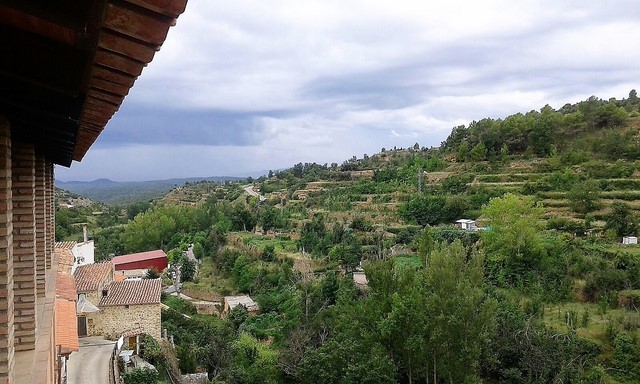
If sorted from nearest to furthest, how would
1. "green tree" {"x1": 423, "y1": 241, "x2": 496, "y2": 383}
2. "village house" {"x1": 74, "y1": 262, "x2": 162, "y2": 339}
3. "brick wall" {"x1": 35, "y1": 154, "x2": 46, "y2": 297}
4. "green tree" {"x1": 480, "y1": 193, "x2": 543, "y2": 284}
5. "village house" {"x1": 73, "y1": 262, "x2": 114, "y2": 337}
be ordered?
"brick wall" {"x1": 35, "y1": 154, "x2": 46, "y2": 297}, "green tree" {"x1": 423, "y1": 241, "x2": 496, "y2": 383}, "village house" {"x1": 73, "y1": 262, "x2": 114, "y2": 337}, "village house" {"x1": 74, "y1": 262, "x2": 162, "y2": 339}, "green tree" {"x1": 480, "y1": 193, "x2": 543, "y2": 284}

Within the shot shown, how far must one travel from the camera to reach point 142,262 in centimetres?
3119

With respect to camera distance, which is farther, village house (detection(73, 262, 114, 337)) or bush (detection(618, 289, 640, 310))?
bush (detection(618, 289, 640, 310))

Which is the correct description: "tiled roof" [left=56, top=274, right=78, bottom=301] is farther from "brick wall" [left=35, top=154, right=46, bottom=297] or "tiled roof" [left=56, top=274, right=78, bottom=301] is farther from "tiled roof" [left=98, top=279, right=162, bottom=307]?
"tiled roof" [left=98, top=279, right=162, bottom=307]

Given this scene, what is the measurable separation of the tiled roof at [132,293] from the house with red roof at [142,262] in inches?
639

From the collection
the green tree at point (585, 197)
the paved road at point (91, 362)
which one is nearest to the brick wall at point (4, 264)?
the paved road at point (91, 362)

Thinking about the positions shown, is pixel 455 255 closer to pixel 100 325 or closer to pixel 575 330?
pixel 575 330

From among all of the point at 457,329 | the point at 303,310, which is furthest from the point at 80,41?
the point at 303,310

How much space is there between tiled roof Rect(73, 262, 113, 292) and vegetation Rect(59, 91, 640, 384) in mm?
3050

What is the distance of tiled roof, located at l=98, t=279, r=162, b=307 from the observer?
1430cm

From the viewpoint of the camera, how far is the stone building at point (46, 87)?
1100mm

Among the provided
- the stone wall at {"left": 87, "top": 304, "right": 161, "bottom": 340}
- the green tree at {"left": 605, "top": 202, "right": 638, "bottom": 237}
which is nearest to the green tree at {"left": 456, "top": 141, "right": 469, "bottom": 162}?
the green tree at {"left": 605, "top": 202, "right": 638, "bottom": 237}

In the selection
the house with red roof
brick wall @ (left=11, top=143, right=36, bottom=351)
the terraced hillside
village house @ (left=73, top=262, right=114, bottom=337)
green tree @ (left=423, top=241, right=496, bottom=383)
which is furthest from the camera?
the house with red roof

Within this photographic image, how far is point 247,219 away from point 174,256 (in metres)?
5.88

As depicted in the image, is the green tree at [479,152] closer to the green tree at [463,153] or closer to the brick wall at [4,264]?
the green tree at [463,153]
